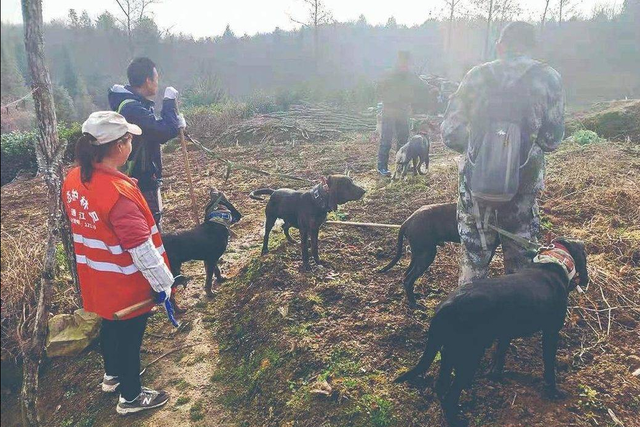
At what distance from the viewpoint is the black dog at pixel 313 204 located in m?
4.73

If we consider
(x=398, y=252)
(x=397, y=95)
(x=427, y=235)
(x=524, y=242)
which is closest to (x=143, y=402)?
(x=398, y=252)

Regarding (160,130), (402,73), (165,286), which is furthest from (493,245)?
(402,73)

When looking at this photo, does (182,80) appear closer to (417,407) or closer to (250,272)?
(250,272)

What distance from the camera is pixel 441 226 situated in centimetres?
381

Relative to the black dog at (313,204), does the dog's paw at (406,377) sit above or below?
below

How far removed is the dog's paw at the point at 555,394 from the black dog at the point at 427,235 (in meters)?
1.35

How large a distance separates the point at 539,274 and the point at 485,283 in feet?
1.44

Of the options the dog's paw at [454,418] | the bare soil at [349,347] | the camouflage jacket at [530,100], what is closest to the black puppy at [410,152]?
the bare soil at [349,347]

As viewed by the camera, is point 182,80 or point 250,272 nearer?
point 250,272

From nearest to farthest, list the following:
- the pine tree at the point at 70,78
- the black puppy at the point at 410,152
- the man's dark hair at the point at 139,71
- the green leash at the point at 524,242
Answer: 1. the green leash at the point at 524,242
2. the man's dark hair at the point at 139,71
3. the black puppy at the point at 410,152
4. the pine tree at the point at 70,78

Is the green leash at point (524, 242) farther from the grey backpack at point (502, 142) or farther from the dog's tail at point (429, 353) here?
the dog's tail at point (429, 353)

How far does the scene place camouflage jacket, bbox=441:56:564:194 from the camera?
2.72 metres

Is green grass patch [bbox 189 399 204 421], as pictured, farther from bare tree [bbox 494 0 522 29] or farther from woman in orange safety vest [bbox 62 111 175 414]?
bare tree [bbox 494 0 522 29]

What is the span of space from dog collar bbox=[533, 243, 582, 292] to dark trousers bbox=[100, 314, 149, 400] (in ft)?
9.23
